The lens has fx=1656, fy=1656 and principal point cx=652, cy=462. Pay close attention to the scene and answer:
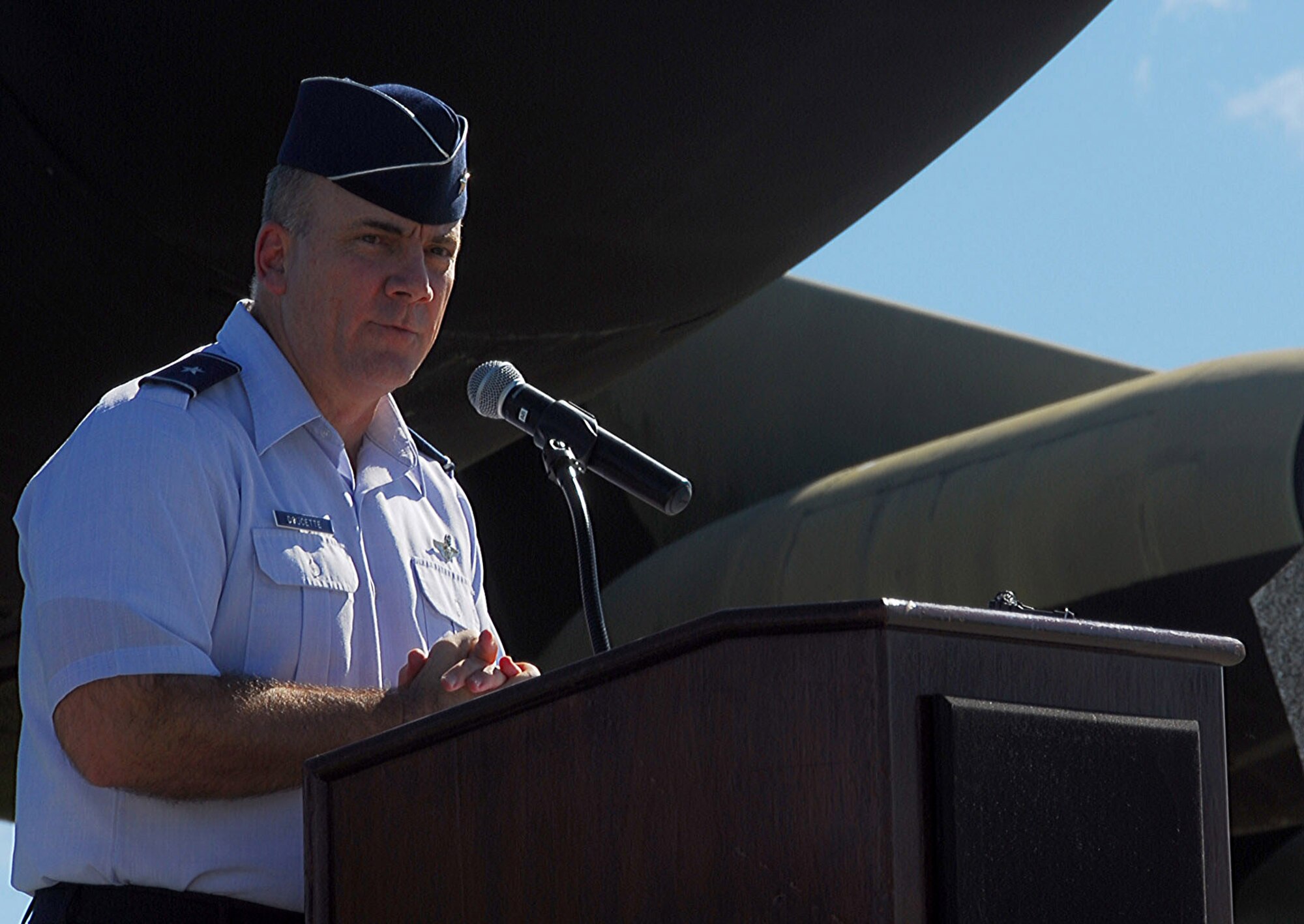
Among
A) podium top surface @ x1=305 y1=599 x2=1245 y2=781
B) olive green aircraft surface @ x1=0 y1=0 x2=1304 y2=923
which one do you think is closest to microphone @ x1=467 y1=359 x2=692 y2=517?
podium top surface @ x1=305 y1=599 x2=1245 y2=781

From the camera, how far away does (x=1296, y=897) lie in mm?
5598

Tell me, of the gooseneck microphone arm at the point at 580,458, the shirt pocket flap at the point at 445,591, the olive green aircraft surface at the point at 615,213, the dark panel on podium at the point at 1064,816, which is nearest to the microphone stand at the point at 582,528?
the gooseneck microphone arm at the point at 580,458

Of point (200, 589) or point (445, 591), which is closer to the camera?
point (200, 589)

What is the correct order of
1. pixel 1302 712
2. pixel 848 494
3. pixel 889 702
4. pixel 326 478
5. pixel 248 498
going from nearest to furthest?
pixel 889 702 < pixel 248 498 < pixel 326 478 < pixel 1302 712 < pixel 848 494

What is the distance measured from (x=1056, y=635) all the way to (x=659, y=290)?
216 centimetres

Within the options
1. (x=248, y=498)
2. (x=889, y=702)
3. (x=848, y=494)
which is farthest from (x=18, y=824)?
(x=848, y=494)

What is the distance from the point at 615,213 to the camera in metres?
2.97

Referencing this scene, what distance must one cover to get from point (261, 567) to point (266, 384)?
0.22m

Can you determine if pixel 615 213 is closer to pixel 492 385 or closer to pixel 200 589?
pixel 492 385

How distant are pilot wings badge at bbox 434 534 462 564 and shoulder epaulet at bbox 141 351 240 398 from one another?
0.29 m

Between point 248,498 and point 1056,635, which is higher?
point 248,498

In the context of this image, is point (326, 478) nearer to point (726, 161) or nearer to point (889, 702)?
point (889, 702)

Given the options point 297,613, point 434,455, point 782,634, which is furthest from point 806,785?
point 434,455

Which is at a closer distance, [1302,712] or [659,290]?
[659,290]
